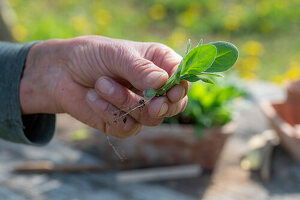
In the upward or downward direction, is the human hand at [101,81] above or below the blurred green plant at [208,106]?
above

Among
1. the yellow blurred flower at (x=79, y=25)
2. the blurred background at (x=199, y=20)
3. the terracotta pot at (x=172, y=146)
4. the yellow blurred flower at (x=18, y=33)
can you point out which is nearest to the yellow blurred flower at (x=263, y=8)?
the blurred background at (x=199, y=20)

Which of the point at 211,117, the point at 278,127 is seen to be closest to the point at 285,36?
the point at 278,127

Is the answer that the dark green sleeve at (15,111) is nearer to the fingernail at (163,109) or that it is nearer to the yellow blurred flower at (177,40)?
the fingernail at (163,109)

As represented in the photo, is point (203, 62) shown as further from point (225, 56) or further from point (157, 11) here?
point (157, 11)

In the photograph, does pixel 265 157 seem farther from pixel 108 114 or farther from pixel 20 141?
pixel 20 141

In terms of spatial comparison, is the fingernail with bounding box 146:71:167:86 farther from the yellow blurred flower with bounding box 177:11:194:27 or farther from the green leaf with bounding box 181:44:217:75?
the yellow blurred flower with bounding box 177:11:194:27

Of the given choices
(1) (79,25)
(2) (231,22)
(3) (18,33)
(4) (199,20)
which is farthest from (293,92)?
(4) (199,20)
